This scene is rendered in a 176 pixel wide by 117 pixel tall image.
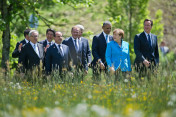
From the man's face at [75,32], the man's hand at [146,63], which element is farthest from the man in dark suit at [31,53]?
the man's hand at [146,63]

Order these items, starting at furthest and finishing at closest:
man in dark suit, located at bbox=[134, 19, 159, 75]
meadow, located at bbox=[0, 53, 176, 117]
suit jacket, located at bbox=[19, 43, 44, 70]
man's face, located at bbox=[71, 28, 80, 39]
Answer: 1. suit jacket, located at bbox=[19, 43, 44, 70]
2. man's face, located at bbox=[71, 28, 80, 39]
3. man in dark suit, located at bbox=[134, 19, 159, 75]
4. meadow, located at bbox=[0, 53, 176, 117]

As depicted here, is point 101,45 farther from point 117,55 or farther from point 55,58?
point 55,58

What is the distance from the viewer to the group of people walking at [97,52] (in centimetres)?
742

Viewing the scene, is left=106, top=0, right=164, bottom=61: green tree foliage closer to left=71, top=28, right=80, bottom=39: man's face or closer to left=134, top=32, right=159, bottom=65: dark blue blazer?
left=134, top=32, right=159, bottom=65: dark blue blazer

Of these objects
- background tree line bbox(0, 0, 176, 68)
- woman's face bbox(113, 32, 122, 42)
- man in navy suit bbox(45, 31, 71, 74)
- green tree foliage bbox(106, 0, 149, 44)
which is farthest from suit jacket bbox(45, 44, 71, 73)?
green tree foliage bbox(106, 0, 149, 44)

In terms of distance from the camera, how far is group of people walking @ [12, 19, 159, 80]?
7418 mm

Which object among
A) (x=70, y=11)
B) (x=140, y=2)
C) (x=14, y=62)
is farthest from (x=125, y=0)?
(x=70, y=11)

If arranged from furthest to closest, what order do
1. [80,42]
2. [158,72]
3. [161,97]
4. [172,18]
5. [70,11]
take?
[70,11] → [172,18] → [80,42] → [158,72] → [161,97]

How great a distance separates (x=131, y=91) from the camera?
6.02 m

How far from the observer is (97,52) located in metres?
8.16

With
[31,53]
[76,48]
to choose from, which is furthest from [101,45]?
[31,53]

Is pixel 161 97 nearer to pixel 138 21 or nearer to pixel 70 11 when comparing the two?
pixel 138 21

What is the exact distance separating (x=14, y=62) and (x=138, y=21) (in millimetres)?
8889

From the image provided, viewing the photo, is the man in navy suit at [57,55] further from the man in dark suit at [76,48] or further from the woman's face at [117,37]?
the woman's face at [117,37]
